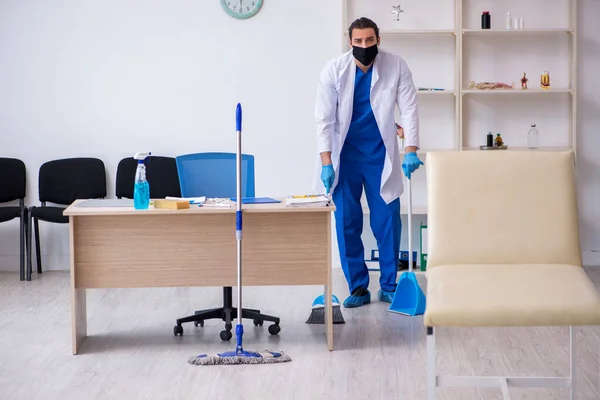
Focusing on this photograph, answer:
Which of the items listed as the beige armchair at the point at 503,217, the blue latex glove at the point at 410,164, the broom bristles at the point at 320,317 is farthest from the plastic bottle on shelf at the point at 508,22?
the beige armchair at the point at 503,217

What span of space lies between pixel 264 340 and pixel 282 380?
0.60 metres

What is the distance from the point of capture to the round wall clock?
17.9 feet

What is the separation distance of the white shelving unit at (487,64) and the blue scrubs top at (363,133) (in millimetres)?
1144

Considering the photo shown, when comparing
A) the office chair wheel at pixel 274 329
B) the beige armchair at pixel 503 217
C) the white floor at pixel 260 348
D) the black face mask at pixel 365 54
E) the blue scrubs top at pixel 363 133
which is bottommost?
the white floor at pixel 260 348

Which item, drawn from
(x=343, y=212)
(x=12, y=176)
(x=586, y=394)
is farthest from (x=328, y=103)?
(x=12, y=176)

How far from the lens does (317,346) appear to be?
12.1 ft

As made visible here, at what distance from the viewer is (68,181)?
549 centimetres

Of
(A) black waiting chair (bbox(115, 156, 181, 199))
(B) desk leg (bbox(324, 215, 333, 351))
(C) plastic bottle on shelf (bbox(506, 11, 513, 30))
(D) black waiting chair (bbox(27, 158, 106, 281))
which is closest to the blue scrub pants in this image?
(B) desk leg (bbox(324, 215, 333, 351))

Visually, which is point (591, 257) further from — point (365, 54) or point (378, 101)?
point (365, 54)

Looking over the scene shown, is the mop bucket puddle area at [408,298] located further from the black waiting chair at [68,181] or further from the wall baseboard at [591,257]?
the black waiting chair at [68,181]

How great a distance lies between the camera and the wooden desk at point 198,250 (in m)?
3.62

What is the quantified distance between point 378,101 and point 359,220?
0.64 meters

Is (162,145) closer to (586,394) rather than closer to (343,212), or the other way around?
(343,212)

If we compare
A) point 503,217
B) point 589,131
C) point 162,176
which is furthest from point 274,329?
point 589,131
